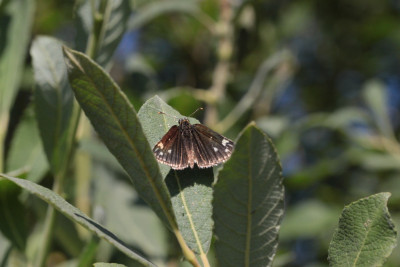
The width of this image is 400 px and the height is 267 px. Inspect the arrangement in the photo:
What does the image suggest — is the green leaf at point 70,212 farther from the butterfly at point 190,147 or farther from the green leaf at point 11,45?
the green leaf at point 11,45

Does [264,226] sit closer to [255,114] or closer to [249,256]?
[249,256]

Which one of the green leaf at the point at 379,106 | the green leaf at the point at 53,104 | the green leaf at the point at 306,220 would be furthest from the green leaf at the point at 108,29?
the green leaf at the point at 379,106

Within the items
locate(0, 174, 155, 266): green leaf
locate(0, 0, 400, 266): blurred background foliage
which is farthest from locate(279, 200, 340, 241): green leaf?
locate(0, 174, 155, 266): green leaf

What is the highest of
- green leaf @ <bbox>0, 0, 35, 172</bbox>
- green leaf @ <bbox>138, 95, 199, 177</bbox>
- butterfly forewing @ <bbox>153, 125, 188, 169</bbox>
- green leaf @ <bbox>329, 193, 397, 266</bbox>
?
green leaf @ <bbox>0, 0, 35, 172</bbox>

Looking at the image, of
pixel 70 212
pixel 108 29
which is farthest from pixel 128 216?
pixel 70 212

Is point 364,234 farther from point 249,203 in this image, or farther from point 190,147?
point 190,147

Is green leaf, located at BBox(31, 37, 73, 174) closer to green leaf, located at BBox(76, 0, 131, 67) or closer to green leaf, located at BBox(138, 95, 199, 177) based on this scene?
green leaf, located at BBox(76, 0, 131, 67)

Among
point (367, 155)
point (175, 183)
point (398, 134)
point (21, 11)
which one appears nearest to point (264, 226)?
point (175, 183)

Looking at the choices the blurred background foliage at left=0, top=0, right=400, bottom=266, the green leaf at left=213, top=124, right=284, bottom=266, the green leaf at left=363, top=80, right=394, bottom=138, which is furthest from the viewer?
the green leaf at left=363, top=80, right=394, bottom=138
